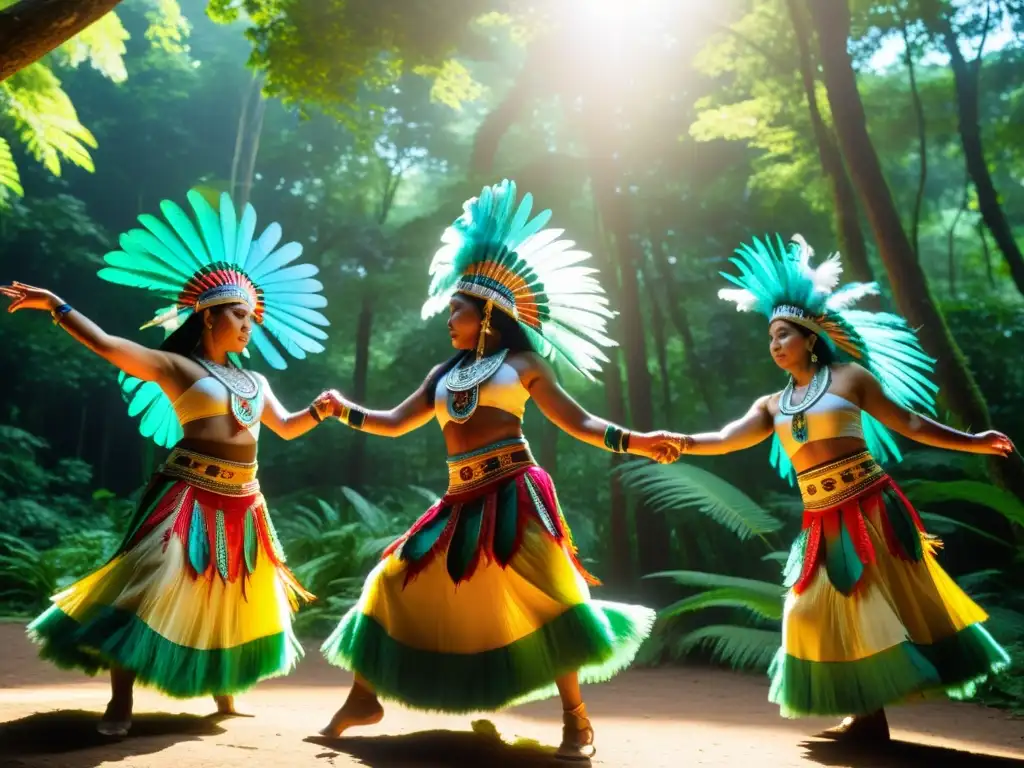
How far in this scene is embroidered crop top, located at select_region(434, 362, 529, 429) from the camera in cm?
339

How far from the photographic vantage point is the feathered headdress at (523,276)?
3.61 metres

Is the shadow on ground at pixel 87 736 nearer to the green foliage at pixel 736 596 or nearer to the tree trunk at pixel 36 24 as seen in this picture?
the tree trunk at pixel 36 24

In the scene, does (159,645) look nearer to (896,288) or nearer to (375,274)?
(896,288)

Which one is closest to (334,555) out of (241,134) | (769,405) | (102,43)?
(102,43)

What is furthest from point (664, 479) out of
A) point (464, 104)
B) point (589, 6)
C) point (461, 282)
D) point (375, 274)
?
point (464, 104)

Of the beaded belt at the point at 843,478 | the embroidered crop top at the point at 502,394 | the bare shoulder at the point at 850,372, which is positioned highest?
the bare shoulder at the point at 850,372

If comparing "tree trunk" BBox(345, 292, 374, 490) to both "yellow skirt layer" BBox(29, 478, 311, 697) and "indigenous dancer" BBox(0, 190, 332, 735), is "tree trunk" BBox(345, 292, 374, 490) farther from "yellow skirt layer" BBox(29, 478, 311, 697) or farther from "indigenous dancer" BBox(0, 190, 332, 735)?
"yellow skirt layer" BBox(29, 478, 311, 697)

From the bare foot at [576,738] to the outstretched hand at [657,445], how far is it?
0.99m

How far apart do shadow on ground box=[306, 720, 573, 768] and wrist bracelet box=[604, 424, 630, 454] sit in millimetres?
1135

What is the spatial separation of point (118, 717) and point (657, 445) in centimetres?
221

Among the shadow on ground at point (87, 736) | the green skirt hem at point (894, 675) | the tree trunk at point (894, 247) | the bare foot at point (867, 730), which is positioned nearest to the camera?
the shadow on ground at point (87, 736)

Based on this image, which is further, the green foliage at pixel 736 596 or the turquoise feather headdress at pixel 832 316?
the green foliage at pixel 736 596

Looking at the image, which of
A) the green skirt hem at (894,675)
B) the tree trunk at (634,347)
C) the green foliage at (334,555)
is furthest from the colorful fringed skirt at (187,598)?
the tree trunk at (634,347)

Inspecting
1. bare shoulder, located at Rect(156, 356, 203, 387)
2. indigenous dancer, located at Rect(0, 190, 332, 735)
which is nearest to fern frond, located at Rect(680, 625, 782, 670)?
indigenous dancer, located at Rect(0, 190, 332, 735)
